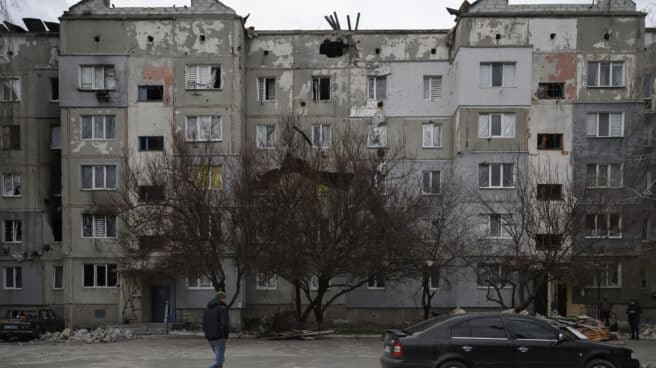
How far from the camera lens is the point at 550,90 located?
30.3m

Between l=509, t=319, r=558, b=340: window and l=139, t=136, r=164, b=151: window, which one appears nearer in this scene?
l=509, t=319, r=558, b=340: window

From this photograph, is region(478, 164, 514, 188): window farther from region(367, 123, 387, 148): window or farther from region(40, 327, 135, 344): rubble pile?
region(40, 327, 135, 344): rubble pile

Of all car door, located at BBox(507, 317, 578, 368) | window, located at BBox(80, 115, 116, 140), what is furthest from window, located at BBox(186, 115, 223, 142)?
car door, located at BBox(507, 317, 578, 368)

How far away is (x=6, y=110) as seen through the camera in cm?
3231

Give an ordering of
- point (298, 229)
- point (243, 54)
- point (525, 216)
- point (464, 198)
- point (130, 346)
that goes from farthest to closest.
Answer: point (243, 54) → point (464, 198) → point (525, 216) → point (298, 229) → point (130, 346)

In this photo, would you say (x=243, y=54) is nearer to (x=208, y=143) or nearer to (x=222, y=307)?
(x=208, y=143)

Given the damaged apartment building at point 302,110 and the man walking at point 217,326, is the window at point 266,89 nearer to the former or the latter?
the damaged apartment building at point 302,110

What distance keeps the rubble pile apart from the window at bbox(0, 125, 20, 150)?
11662mm

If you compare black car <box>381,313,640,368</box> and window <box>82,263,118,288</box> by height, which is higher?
black car <box>381,313,640,368</box>

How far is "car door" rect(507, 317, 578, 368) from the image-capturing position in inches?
468

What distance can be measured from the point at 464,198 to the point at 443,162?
154 inches

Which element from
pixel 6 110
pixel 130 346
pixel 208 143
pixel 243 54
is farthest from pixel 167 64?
pixel 130 346

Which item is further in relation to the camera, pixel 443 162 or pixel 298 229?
pixel 443 162

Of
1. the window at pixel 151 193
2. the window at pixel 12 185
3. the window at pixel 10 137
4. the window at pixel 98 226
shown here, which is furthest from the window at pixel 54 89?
the window at pixel 151 193
